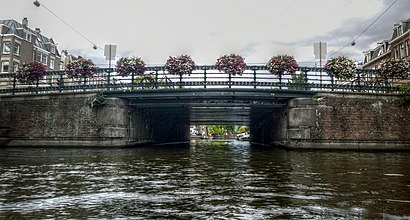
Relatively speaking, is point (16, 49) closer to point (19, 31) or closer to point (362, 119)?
point (19, 31)

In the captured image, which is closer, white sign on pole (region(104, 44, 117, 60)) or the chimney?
white sign on pole (region(104, 44, 117, 60))

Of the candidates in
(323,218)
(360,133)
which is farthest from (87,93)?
(323,218)

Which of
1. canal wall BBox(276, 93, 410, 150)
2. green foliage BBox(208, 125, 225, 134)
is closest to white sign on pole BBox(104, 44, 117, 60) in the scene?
canal wall BBox(276, 93, 410, 150)

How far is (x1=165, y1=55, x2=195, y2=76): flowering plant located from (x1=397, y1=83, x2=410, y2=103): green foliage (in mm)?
12599

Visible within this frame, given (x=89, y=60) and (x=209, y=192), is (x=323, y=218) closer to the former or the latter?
(x=209, y=192)

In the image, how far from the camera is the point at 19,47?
48594mm

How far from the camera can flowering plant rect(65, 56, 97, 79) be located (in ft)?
64.7

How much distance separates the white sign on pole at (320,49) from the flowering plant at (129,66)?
Answer: 12.9 meters

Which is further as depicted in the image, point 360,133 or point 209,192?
point 360,133

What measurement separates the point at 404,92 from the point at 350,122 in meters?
3.82

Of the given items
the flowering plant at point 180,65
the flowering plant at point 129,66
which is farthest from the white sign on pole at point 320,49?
the flowering plant at point 129,66

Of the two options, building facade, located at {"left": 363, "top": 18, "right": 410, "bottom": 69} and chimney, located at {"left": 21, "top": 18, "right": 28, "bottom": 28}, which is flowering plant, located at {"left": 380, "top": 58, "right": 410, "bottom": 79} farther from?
chimney, located at {"left": 21, "top": 18, "right": 28, "bottom": 28}

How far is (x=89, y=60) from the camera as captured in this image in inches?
784

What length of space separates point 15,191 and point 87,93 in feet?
51.3
